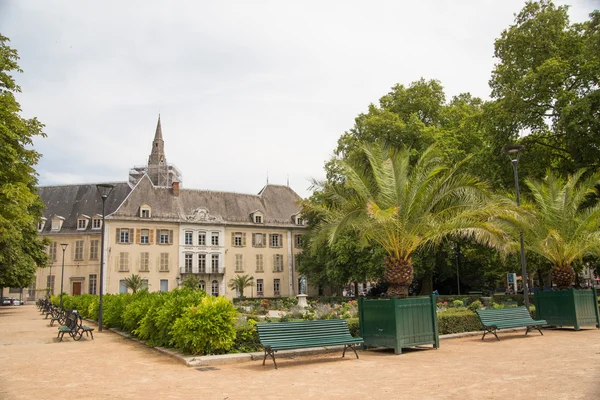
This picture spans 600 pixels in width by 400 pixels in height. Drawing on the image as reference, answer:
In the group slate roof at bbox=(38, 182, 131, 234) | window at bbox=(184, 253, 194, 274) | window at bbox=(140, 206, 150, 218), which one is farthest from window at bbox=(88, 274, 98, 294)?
window at bbox=(184, 253, 194, 274)

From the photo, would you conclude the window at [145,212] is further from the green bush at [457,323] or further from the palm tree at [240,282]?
the green bush at [457,323]

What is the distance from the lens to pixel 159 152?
76562mm

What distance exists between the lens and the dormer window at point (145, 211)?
51.5 metres

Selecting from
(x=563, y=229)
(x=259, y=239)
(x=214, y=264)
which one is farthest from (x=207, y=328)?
(x=259, y=239)

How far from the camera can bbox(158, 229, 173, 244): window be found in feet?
169

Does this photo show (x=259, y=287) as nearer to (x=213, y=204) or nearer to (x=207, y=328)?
(x=213, y=204)

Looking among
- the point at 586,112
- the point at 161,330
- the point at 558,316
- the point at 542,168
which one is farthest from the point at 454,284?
the point at 161,330

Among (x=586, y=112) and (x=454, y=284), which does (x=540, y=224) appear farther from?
(x=454, y=284)

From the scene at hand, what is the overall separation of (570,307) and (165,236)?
42340mm

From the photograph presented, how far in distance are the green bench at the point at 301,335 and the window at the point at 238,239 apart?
44.4m

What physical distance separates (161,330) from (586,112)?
18766 millimetres

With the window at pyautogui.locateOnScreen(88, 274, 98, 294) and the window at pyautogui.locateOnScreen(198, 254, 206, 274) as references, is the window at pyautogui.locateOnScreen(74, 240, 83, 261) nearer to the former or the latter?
the window at pyautogui.locateOnScreen(88, 274, 98, 294)

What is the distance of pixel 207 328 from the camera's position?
34.8ft

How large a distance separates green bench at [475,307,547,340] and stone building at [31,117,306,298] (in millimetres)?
37204
